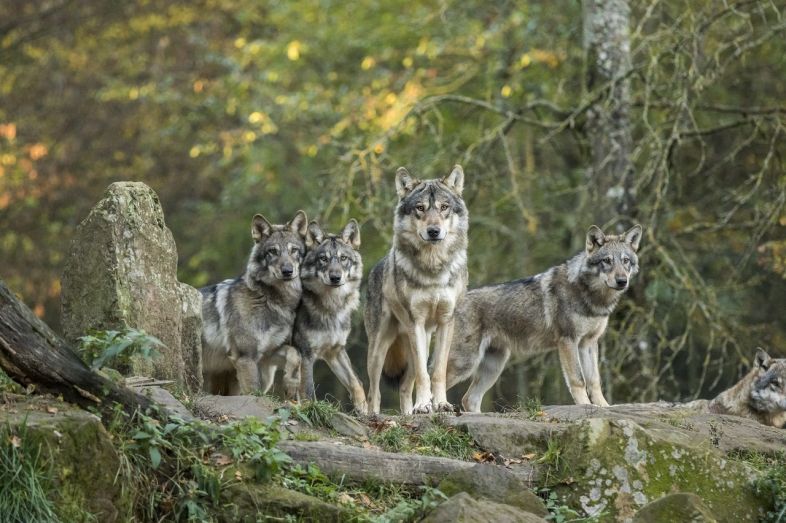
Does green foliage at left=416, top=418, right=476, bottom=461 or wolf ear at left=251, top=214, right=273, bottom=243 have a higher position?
wolf ear at left=251, top=214, right=273, bottom=243

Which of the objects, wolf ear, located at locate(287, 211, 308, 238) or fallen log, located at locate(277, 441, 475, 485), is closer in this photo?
fallen log, located at locate(277, 441, 475, 485)

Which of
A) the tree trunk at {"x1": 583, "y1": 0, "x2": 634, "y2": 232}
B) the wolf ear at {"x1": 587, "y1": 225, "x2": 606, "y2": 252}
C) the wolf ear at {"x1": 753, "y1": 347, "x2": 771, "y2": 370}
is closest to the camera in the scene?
the wolf ear at {"x1": 587, "y1": 225, "x2": 606, "y2": 252}

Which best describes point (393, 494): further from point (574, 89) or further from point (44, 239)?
point (44, 239)

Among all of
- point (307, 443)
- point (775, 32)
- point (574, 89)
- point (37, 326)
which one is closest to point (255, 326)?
point (307, 443)

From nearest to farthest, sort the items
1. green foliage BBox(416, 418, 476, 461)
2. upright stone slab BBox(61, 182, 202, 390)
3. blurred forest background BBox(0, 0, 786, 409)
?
1. green foliage BBox(416, 418, 476, 461)
2. upright stone slab BBox(61, 182, 202, 390)
3. blurred forest background BBox(0, 0, 786, 409)

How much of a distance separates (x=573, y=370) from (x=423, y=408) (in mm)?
2105

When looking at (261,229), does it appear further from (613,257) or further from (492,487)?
(492,487)

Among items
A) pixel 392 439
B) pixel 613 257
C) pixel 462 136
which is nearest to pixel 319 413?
pixel 392 439

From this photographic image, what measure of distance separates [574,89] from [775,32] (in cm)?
524

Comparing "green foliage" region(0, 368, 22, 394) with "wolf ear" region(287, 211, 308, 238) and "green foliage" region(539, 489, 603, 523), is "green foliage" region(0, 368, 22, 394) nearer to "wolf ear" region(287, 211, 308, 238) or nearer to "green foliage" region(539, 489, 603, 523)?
"green foliage" region(539, 489, 603, 523)

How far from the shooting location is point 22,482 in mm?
7121

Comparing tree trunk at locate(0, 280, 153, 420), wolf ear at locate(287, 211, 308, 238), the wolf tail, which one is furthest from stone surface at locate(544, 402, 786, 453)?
tree trunk at locate(0, 280, 153, 420)

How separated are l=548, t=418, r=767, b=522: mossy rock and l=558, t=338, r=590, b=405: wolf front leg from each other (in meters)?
3.09

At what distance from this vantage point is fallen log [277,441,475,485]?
28.1 feet
